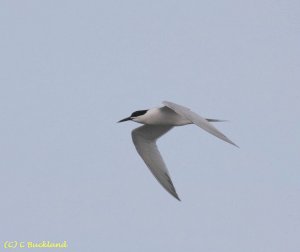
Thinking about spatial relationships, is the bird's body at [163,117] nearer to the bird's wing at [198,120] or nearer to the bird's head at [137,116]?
the bird's head at [137,116]

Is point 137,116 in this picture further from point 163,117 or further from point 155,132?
point 155,132

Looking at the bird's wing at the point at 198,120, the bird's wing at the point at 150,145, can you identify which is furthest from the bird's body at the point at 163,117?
the bird's wing at the point at 198,120

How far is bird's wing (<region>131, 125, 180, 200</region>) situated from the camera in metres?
15.9

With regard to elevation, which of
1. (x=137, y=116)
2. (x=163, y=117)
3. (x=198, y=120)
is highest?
(x=137, y=116)

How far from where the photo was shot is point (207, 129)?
11.6 metres

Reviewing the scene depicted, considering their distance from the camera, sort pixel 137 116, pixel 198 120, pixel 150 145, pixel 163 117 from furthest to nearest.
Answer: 1. pixel 150 145
2. pixel 137 116
3. pixel 163 117
4. pixel 198 120

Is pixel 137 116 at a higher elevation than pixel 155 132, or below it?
higher

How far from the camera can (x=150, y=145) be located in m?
16.4

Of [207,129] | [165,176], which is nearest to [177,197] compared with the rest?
[165,176]

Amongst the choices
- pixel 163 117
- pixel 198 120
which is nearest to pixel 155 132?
pixel 163 117

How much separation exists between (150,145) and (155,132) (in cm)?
33

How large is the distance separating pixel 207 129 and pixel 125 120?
4537 millimetres

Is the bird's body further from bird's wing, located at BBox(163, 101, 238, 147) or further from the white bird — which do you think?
bird's wing, located at BBox(163, 101, 238, 147)

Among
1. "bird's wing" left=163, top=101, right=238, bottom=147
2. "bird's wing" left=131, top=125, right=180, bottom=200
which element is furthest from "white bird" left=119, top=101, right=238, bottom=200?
"bird's wing" left=163, top=101, right=238, bottom=147
